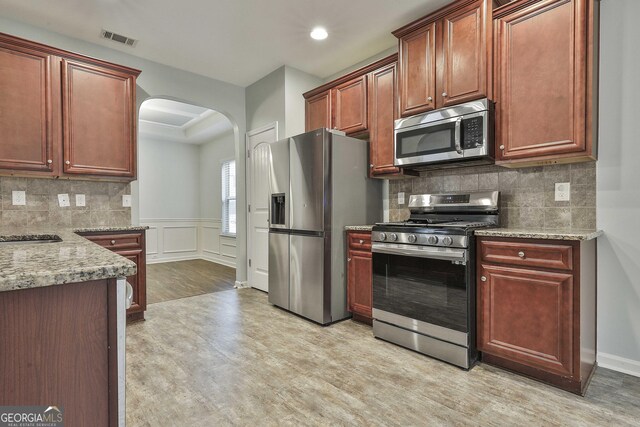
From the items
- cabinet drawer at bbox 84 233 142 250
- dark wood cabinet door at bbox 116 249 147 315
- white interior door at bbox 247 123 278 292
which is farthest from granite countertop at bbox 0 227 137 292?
white interior door at bbox 247 123 278 292

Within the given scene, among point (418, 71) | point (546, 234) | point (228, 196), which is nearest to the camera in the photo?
point (546, 234)

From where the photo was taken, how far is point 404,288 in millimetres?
2602

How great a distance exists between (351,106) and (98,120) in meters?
2.45

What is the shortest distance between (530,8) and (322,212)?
2.12 meters

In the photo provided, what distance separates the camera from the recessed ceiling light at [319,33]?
327cm

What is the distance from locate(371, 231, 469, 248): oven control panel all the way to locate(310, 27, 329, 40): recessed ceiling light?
2003mm

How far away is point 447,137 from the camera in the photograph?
2660mm

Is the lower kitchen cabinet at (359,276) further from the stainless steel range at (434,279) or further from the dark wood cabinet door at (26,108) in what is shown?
the dark wood cabinet door at (26,108)

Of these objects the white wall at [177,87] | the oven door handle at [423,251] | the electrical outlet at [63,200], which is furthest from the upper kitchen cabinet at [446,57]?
the electrical outlet at [63,200]

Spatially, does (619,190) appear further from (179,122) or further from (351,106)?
(179,122)

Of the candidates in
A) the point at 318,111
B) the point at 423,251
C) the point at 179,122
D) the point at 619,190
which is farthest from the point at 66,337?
the point at 179,122

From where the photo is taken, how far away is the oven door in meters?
2.28

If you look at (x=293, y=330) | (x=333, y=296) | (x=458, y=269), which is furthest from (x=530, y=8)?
(x=293, y=330)

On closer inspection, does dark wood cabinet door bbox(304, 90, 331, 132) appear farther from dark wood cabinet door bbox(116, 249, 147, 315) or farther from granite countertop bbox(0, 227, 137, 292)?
granite countertop bbox(0, 227, 137, 292)
